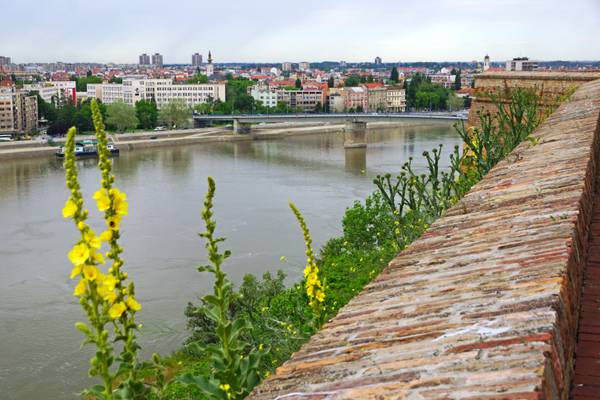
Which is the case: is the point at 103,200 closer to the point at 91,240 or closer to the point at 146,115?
the point at 91,240

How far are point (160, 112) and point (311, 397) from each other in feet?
125

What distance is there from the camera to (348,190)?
57.4 feet

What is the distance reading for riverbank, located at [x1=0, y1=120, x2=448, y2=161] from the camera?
27570 mm

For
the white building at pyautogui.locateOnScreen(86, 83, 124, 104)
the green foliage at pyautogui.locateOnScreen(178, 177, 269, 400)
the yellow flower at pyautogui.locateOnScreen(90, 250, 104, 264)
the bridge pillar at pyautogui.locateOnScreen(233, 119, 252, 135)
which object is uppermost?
the white building at pyautogui.locateOnScreen(86, 83, 124, 104)

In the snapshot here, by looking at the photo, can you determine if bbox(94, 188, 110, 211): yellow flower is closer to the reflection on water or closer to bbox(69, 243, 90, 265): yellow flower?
bbox(69, 243, 90, 265): yellow flower

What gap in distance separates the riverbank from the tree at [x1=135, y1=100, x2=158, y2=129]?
437 centimetres

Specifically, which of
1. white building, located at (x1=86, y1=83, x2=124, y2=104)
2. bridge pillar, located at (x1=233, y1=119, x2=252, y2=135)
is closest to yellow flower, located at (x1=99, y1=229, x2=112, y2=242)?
bridge pillar, located at (x1=233, y1=119, x2=252, y2=135)

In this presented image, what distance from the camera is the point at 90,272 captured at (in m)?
→ 1.04

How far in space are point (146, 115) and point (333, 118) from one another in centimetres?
1003

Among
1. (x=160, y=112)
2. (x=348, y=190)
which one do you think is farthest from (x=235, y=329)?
(x=160, y=112)

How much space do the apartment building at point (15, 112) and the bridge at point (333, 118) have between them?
8381 millimetres

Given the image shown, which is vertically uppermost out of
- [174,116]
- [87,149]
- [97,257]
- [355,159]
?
[97,257]

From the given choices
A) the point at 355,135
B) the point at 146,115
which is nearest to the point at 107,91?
the point at 146,115

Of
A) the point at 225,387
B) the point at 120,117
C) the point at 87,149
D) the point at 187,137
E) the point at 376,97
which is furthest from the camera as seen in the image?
the point at 376,97
